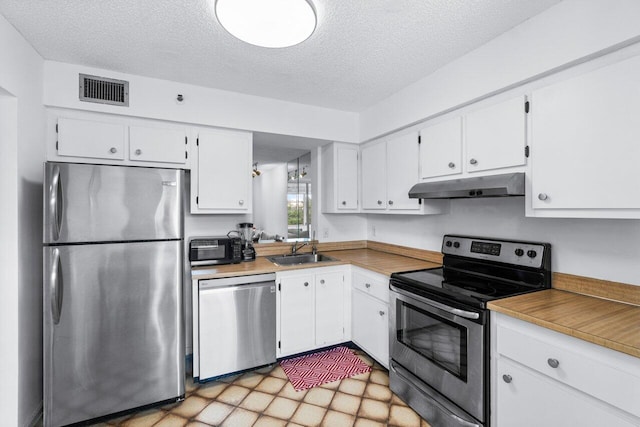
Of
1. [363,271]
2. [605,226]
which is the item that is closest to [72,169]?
[363,271]

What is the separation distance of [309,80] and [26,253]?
2.32m

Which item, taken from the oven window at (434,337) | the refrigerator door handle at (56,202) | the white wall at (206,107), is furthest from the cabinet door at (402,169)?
the refrigerator door handle at (56,202)

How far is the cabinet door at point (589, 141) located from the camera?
1.35m

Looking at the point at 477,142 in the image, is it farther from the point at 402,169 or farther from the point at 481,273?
the point at 481,273

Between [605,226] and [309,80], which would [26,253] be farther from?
[605,226]

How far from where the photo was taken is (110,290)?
1.94 metres

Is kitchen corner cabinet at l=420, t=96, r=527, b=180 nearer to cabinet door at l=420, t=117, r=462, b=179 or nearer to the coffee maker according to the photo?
cabinet door at l=420, t=117, r=462, b=179

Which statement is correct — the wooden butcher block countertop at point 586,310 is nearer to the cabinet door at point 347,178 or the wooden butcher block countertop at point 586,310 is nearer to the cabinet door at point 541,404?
the cabinet door at point 541,404

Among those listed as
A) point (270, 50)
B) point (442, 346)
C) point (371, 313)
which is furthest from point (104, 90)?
point (442, 346)

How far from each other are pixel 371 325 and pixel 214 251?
1492 mm

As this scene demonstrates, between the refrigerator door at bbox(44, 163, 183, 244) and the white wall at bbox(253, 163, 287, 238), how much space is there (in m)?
2.85

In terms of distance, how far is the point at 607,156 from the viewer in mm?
1420

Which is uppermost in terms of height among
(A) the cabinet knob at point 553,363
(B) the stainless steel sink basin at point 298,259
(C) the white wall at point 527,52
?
(C) the white wall at point 527,52

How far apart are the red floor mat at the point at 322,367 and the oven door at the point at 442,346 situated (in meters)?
0.49
